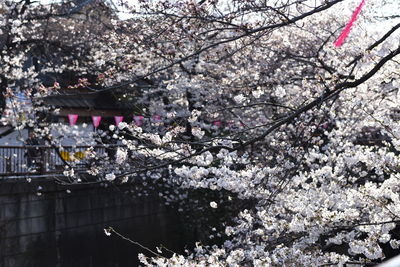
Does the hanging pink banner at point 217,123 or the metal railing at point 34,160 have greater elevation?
the hanging pink banner at point 217,123

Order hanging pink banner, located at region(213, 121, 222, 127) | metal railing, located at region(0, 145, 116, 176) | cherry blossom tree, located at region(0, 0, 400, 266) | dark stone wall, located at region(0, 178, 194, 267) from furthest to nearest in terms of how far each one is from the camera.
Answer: hanging pink banner, located at region(213, 121, 222, 127) → metal railing, located at region(0, 145, 116, 176) → dark stone wall, located at region(0, 178, 194, 267) → cherry blossom tree, located at region(0, 0, 400, 266)

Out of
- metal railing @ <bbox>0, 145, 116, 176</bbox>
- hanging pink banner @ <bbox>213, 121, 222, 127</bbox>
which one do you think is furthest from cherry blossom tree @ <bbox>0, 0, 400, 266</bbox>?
metal railing @ <bbox>0, 145, 116, 176</bbox>

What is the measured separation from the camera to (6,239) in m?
10.7

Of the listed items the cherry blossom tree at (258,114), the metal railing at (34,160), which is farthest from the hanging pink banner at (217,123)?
the metal railing at (34,160)

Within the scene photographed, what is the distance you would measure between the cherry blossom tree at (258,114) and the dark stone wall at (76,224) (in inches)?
35.1

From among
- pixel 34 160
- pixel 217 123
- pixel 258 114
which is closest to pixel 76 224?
pixel 34 160

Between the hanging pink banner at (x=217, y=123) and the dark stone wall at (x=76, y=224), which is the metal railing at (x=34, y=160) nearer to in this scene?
the dark stone wall at (x=76, y=224)

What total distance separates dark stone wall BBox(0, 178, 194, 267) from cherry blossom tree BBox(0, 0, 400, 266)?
2.93 ft

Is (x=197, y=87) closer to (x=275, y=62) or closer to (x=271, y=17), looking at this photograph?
(x=275, y=62)

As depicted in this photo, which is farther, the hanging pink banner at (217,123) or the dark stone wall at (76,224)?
the hanging pink banner at (217,123)

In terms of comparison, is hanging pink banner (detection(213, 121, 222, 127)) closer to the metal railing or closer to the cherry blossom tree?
the cherry blossom tree

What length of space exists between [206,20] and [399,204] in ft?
8.96

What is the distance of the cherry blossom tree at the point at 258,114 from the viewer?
523 cm

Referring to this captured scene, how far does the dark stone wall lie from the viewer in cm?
1094
